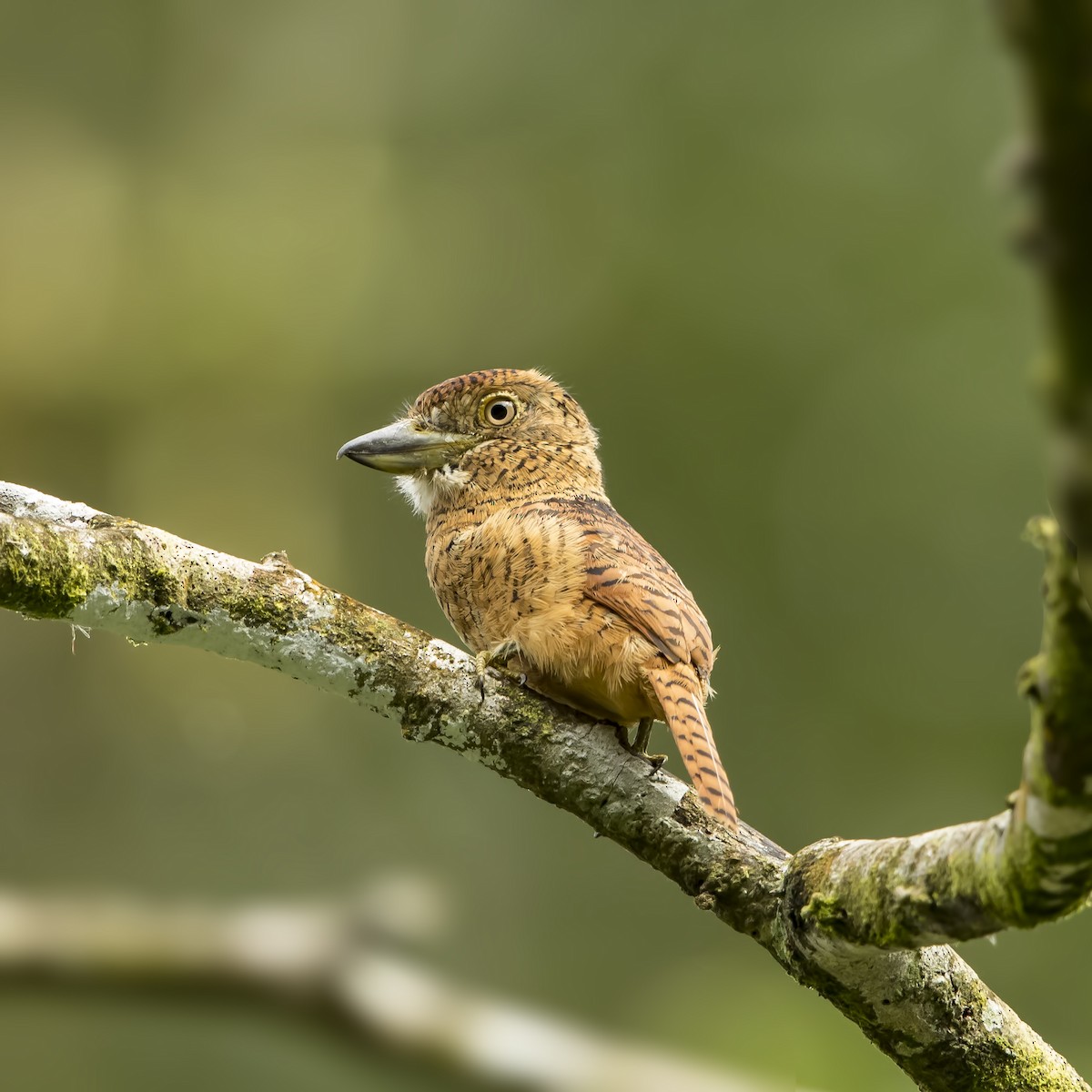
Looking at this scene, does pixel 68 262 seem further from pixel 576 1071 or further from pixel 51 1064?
pixel 576 1071

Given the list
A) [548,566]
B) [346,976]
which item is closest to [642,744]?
[548,566]

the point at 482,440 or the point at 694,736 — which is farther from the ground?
the point at 482,440

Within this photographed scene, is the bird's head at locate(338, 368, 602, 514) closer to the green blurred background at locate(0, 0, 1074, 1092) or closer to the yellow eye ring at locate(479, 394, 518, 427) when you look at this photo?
the yellow eye ring at locate(479, 394, 518, 427)

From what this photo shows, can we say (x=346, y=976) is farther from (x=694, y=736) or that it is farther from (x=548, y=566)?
(x=694, y=736)

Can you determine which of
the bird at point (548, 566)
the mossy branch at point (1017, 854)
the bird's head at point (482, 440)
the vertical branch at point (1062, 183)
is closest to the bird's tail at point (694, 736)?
the bird at point (548, 566)

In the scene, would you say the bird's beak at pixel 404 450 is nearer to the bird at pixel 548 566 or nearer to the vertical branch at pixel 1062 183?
the bird at pixel 548 566

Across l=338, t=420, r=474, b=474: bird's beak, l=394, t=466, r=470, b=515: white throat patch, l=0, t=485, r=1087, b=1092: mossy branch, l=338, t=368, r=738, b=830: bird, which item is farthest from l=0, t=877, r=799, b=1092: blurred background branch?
l=0, t=485, r=1087, b=1092: mossy branch
